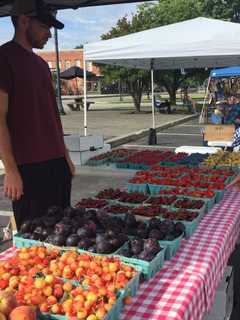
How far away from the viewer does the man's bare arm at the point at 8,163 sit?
2.48 m

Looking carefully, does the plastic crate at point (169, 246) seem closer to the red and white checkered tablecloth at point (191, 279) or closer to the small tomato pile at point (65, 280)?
the red and white checkered tablecloth at point (191, 279)

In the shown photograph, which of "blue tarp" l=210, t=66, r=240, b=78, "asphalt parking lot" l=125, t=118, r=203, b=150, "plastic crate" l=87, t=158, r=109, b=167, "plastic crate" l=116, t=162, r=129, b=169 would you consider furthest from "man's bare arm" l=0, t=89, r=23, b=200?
"blue tarp" l=210, t=66, r=240, b=78

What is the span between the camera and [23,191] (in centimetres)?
269

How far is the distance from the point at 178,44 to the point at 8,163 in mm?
6242

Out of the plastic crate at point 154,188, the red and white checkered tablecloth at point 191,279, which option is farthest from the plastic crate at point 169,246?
the plastic crate at point 154,188

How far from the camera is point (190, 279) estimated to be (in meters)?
2.06

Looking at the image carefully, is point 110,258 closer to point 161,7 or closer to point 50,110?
point 50,110

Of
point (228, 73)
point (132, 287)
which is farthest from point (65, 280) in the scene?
point (228, 73)

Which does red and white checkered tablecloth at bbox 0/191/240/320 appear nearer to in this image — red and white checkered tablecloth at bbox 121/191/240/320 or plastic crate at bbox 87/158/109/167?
red and white checkered tablecloth at bbox 121/191/240/320

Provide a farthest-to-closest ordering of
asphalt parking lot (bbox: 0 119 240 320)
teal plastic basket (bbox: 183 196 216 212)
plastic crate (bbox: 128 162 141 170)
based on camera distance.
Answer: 1. plastic crate (bbox: 128 162 141 170)
2. asphalt parking lot (bbox: 0 119 240 320)
3. teal plastic basket (bbox: 183 196 216 212)

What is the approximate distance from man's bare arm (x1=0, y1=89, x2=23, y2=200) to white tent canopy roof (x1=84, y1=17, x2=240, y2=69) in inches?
229

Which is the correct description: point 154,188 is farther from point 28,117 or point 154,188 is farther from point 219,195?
point 28,117

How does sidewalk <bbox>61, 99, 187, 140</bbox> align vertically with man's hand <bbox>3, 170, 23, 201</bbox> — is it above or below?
below

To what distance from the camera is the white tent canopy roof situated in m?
7.59
